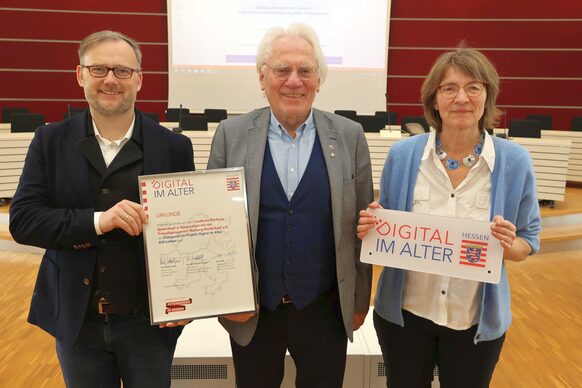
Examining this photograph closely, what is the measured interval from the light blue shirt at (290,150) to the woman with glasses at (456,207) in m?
0.28

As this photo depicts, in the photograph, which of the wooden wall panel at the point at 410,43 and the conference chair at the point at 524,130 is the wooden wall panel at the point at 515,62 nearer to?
the wooden wall panel at the point at 410,43

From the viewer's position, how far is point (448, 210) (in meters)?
1.73

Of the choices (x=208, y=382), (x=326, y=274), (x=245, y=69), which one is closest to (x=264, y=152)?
(x=326, y=274)

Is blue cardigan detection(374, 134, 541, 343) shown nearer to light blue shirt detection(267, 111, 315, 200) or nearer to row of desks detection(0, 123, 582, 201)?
light blue shirt detection(267, 111, 315, 200)

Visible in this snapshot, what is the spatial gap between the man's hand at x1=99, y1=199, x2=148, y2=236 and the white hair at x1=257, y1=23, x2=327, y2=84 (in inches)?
25.7

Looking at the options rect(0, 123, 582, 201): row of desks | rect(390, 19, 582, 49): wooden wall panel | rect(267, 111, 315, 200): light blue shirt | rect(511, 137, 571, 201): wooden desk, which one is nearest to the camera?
rect(267, 111, 315, 200): light blue shirt

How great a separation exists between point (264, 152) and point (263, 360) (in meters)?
0.74

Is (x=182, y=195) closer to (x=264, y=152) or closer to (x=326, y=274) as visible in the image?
(x=264, y=152)

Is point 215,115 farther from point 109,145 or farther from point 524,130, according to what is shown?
point 109,145

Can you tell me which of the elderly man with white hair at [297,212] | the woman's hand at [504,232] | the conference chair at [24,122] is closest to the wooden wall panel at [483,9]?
the conference chair at [24,122]

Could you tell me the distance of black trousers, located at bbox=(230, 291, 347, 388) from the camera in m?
1.72

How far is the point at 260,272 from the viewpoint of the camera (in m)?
1.70

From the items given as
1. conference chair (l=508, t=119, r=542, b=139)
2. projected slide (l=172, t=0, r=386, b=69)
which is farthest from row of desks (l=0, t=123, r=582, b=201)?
projected slide (l=172, t=0, r=386, b=69)

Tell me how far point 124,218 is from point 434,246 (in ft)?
3.37
